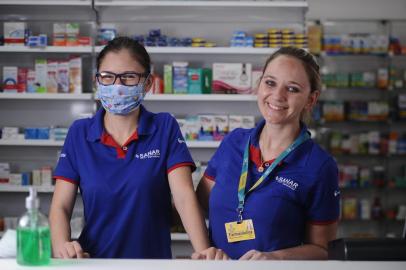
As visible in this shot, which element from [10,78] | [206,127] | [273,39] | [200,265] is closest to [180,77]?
[206,127]

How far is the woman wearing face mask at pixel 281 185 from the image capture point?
2109 millimetres

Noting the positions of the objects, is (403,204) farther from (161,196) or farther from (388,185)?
(161,196)

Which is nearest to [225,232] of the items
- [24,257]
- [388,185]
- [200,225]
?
[200,225]

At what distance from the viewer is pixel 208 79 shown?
5742 millimetres

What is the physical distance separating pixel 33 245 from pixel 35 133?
419 cm

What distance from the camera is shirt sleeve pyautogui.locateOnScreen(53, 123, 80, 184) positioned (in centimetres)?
227

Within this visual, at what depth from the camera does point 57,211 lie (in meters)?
2.23

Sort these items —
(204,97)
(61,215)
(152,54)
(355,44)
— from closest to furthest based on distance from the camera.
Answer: (61,215), (204,97), (152,54), (355,44)

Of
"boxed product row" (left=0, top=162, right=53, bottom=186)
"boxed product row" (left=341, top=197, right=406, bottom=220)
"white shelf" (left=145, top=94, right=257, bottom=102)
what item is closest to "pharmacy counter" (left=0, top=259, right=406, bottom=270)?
"white shelf" (left=145, top=94, right=257, bottom=102)

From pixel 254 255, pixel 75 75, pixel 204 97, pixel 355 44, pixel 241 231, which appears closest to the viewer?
pixel 254 255

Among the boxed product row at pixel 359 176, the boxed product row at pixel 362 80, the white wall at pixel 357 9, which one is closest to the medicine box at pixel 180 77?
the boxed product row at pixel 362 80

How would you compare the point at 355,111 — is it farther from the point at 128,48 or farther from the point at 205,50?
the point at 128,48

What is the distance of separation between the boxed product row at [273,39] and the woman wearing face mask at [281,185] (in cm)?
346

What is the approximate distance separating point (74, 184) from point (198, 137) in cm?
341
